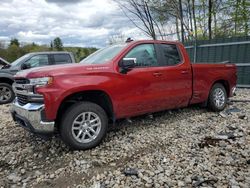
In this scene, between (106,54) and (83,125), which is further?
(106,54)

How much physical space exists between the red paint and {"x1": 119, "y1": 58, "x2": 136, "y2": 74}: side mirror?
75mm

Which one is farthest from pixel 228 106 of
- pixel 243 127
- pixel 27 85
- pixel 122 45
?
pixel 27 85

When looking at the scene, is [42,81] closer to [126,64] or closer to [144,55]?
[126,64]

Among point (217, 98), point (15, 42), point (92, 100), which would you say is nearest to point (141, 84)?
point (92, 100)

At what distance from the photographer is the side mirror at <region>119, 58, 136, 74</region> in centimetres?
434

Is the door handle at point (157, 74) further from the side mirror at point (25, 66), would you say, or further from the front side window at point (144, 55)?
the side mirror at point (25, 66)

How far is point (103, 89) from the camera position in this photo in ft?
13.7

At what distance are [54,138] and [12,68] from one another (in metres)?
4.98

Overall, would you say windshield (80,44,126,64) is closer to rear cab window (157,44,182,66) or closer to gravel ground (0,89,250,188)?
rear cab window (157,44,182,66)

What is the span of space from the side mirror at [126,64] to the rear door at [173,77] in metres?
0.76

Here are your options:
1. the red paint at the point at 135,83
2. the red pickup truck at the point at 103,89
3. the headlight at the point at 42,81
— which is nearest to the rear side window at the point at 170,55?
the red pickup truck at the point at 103,89

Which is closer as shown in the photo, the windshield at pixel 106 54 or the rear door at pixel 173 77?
the windshield at pixel 106 54

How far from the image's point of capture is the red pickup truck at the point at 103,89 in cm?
378

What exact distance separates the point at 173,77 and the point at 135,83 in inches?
40.0
